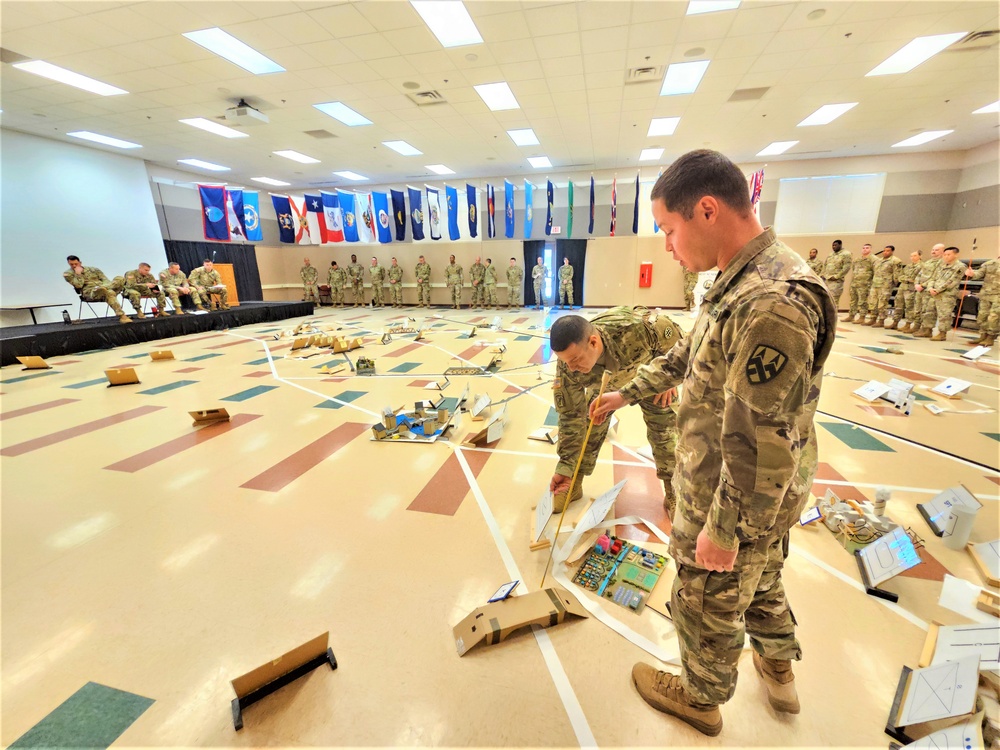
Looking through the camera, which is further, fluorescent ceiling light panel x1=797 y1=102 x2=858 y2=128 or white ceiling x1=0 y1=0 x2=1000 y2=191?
fluorescent ceiling light panel x1=797 y1=102 x2=858 y2=128

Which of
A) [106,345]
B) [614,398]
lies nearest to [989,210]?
[614,398]

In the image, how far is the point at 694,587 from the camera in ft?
3.40

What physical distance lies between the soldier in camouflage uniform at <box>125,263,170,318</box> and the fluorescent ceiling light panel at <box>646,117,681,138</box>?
39.8ft

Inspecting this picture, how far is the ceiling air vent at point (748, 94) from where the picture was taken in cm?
683

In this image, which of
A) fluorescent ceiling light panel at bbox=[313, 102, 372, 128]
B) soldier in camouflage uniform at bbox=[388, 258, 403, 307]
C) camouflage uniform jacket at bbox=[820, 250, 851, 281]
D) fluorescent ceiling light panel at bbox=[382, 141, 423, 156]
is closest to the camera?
fluorescent ceiling light panel at bbox=[313, 102, 372, 128]

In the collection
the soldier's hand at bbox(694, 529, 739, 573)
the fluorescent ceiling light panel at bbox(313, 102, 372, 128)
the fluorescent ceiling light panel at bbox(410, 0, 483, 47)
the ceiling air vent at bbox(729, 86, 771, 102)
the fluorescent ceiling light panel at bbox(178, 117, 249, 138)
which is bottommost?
the soldier's hand at bbox(694, 529, 739, 573)

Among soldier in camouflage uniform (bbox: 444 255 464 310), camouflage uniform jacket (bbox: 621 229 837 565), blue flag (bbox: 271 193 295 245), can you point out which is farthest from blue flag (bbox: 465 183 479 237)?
camouflage uniform jacket (bbox: 621 229 837 565)

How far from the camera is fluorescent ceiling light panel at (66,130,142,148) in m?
8.73

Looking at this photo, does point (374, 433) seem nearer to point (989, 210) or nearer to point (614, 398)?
point (614, 398)

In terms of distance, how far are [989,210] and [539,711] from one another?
16612 millimetres

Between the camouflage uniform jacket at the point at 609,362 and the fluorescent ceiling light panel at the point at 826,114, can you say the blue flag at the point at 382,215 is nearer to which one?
the fluorescent ceiling light panel at the point at 826,114

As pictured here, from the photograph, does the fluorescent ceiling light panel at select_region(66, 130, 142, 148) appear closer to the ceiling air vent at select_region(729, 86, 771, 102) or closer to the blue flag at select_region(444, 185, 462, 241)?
the blue flag at select_region(444, 185, 462, 241)

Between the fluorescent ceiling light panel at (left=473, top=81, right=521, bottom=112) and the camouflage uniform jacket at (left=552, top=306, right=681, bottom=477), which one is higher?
the fluorescent ceiling light panel at (left=473, top=81, right=521, bottom=112)

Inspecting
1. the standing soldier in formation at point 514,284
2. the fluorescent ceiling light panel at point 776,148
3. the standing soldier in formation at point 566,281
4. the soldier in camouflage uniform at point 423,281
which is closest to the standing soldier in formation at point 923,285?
the fluorescent ceiling light panel at point 776,148
